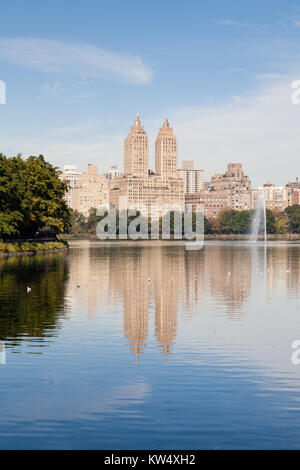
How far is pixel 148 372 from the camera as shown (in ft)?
64.5

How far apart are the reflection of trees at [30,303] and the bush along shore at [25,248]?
36.2 metres

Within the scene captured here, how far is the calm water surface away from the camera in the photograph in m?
14.3

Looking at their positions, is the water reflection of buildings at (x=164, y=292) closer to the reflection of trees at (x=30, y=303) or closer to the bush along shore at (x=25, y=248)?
the reflection of trees at (x=30, y=303)

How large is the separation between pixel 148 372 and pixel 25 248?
87.7 metres

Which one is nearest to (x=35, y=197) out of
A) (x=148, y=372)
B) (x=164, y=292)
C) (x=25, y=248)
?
(x=25, y=248)

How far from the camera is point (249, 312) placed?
34.1 meters

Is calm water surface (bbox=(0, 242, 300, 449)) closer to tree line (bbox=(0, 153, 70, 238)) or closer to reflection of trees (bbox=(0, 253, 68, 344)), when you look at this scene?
reflection of trees (bbox=(0, 253, 68, 344))

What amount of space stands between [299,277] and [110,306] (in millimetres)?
26122

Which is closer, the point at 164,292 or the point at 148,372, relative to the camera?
the point at 148,372

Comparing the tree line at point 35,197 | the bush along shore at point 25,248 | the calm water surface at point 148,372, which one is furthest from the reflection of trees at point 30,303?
the tree line at point 35,197

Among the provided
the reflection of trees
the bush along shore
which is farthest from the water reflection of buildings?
the bush along shore

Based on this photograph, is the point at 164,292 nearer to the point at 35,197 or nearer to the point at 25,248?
the point at 25,248

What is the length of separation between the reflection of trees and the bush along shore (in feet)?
119

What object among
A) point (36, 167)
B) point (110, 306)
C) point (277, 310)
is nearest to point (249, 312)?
point (277, 310)
